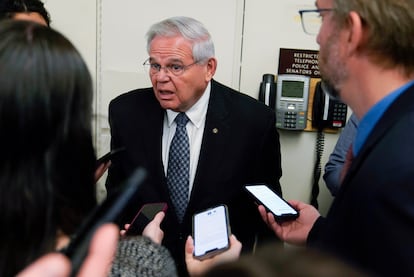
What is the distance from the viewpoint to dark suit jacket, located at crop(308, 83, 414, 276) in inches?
28.4

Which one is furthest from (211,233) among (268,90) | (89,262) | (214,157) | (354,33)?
(268,90)

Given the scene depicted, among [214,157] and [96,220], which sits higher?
[96,220]

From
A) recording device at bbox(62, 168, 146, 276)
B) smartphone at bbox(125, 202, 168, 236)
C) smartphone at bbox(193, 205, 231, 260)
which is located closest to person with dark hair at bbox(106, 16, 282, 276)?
smartphone at bbox(125, 202, 168, 236)

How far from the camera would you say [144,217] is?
137 centimetres

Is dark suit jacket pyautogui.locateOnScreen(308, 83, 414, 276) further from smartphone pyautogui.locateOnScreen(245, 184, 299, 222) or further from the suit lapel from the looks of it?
the suit lapel

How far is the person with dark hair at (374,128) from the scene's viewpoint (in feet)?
2.38

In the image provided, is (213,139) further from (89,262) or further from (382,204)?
(89,262)

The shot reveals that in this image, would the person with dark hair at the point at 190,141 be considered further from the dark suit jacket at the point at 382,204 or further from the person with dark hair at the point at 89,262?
the person with dark hair at the point at 89,262

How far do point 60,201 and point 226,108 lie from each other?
105 centimetres

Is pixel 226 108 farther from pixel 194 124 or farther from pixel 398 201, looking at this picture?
pixel 398 201

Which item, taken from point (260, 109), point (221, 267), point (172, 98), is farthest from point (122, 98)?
point (221, 267)

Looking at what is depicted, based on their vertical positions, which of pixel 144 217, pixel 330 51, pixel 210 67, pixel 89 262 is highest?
pixel 330 51

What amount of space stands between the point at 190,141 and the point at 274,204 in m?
0.45

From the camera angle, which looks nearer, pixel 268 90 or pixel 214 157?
pixel 214 157
